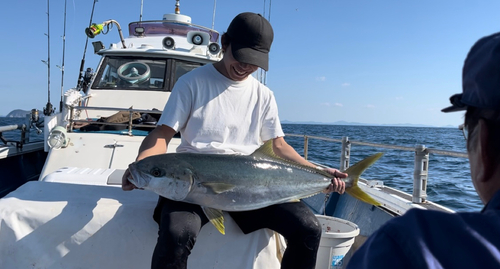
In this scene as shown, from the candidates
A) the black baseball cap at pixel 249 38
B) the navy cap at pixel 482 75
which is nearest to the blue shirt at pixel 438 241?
the navy cap at pixel 482 75

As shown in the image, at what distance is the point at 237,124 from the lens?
2.86 meters

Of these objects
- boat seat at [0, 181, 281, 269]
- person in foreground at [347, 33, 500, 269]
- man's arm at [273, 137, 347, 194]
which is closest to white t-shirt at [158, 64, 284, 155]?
man's arm at [273, 137, 347, 194]

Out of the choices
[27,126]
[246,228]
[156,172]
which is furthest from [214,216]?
[27,126]

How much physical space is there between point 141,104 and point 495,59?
6499mm

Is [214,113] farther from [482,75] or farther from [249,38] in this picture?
[482,75]

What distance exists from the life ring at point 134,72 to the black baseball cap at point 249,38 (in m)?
4.74

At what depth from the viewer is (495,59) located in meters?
0.79

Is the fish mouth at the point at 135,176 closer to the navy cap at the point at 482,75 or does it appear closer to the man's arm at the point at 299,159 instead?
the man's arm at the point at 299,159

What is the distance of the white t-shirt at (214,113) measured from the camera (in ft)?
9.00

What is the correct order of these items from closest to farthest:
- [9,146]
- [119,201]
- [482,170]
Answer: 1. [482,170]
2. [119,201]
3. [9,146]

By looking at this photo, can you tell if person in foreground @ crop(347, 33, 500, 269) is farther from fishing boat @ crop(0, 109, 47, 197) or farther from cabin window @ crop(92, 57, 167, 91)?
cabin window @ crop(92, 57, 167, 91)

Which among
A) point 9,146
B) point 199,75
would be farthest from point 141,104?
→ point 199,75

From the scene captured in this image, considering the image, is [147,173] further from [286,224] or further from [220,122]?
[286,224]

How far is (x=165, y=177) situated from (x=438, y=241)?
1.77 m
